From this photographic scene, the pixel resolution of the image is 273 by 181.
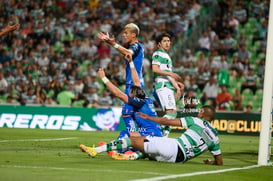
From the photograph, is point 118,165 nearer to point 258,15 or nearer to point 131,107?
point 131,107

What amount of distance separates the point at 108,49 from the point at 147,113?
64.1ft

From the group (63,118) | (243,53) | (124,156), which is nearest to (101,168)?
(124,156)

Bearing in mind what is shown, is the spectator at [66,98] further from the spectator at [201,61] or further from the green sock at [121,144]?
the green sock at [121,144]

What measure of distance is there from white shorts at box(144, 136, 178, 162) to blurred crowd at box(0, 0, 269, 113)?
1455cm

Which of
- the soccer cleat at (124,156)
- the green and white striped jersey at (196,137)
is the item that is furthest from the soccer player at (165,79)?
the green and white striped jersey at (196,137)

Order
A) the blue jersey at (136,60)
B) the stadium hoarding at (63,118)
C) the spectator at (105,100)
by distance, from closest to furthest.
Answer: the blue jersey at (136,60) < the stadium hoarding at (63,118) < the spectator at (105,100)

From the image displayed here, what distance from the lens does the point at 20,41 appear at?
34125mm

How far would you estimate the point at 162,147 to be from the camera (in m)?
11.9

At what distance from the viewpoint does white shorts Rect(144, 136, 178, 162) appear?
1185 cm

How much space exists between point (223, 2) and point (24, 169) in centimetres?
2341

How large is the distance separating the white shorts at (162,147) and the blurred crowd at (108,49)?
14.6 meters

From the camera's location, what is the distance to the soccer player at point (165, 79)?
15.6 metres

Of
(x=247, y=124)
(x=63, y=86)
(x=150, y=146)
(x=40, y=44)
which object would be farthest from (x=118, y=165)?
(x=40, y=44)

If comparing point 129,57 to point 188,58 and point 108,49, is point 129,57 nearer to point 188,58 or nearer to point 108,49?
point 188,58
